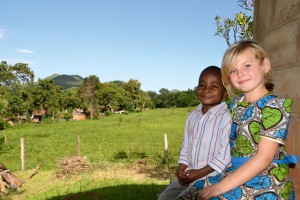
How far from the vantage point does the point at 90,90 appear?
64.1 m

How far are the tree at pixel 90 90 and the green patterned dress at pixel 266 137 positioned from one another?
207ft

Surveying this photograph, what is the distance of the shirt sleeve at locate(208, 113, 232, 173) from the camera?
6.58ft

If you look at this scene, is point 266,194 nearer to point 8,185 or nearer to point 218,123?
point 218,123

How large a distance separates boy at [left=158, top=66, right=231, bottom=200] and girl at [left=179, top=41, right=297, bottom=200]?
0.30 m

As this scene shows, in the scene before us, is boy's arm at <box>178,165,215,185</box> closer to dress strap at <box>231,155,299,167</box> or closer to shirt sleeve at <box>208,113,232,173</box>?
shirt sleeve at <box>208,113,232,173</box>

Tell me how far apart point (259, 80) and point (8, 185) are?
10.7 m

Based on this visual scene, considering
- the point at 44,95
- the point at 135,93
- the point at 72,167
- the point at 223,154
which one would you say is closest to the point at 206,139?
the point at 223,154

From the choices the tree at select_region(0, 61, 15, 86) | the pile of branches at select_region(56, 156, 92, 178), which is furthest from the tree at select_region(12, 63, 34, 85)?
the pile of branches at select_region(56, 156, 92, 178)

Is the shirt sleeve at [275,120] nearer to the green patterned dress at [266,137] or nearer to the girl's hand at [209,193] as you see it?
the green patterned dress at [266,137]

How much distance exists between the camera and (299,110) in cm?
188

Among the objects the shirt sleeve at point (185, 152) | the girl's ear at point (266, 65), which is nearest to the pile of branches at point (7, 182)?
the shirt sleeve at point (185, 152)

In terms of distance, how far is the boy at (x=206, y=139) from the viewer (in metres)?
2.05

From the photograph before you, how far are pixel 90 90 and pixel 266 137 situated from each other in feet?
211

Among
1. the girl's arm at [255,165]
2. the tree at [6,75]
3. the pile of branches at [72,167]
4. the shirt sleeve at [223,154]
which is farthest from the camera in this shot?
the tree at [6,75]
